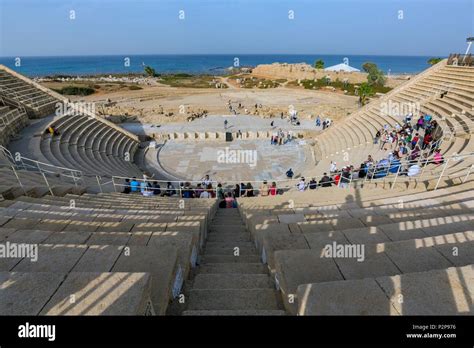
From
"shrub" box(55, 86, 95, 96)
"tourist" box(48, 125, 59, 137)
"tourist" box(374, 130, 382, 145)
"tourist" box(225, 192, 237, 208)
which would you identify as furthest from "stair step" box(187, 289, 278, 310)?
"shrub" box(55, 86, 95, 96)

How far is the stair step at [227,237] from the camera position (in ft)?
26.2

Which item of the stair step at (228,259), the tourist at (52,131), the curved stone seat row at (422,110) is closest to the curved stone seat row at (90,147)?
→ the tourist at (52,131)

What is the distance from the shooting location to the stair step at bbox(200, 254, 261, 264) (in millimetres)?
6180

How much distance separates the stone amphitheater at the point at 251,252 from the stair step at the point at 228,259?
0.13 feet

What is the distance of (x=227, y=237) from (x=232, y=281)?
139 inches

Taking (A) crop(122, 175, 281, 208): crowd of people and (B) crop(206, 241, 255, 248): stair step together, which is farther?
(A) crop(122, 175, 281, 208): crowd of people

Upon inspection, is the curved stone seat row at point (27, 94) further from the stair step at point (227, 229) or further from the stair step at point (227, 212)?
the stair step at point (227, 229)

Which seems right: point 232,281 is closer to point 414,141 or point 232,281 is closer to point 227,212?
point 227,212

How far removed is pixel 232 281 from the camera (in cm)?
479

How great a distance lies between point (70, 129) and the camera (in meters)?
21.8

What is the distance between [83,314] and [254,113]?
36417mm

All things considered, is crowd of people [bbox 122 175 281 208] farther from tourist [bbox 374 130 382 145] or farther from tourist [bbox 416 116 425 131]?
tourist [bbox 416 116 425 131]

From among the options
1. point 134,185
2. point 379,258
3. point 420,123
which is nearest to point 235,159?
point 134,185
